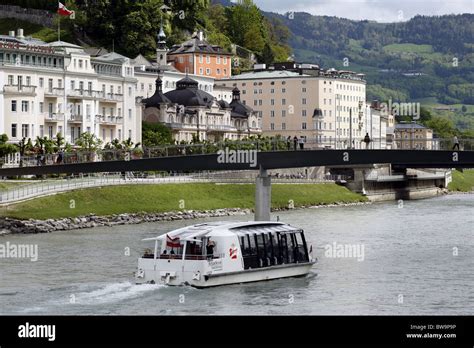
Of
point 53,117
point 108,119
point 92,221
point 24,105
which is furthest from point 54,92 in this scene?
point 92,221

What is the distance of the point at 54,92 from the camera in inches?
5955

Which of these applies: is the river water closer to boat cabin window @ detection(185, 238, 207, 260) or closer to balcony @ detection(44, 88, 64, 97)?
boat cabin window @ detection(185, 238, 207, 260)

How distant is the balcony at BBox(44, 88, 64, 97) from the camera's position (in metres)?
150

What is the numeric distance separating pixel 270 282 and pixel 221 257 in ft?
11.2

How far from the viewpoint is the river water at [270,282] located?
56562mm

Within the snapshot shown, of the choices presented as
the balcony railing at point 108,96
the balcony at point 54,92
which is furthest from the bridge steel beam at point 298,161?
the balcony railing at point 108,96

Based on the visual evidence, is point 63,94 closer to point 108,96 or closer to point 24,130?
point 24,130

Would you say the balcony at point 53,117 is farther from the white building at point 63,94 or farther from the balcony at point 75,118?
the balcony at point 75,118

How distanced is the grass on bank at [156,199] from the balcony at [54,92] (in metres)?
23.7

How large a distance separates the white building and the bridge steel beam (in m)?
48.3

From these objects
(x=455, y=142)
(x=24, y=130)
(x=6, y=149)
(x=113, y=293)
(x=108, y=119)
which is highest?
(x=108, y=119)
